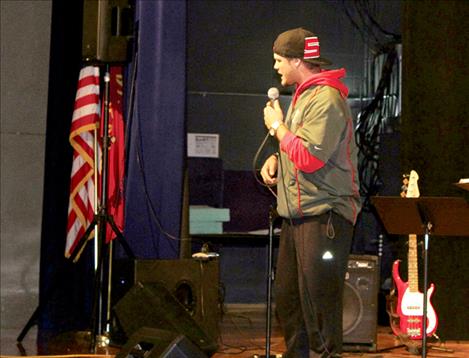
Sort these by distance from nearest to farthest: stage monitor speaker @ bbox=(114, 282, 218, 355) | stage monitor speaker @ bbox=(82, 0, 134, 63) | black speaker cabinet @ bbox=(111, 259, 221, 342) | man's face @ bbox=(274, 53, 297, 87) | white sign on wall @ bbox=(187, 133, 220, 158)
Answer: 1. man's face @ bbox=(274, 53, 297, 87)
2. stage monitor speaker @ bbox=(114, 282, 218, 355)
3. black speaker cabinet @ bbox=(111, 259, 221, 342)
4. stage monitor speaker @ bbox=(82, 0, 134, 63)
5. white sign on wall @ bbox=(187, 133, 220, 158)

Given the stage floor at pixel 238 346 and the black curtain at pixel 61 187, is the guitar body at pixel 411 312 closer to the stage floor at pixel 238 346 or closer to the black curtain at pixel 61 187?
the stage floor at pixel 238 346

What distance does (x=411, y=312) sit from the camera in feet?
17.9

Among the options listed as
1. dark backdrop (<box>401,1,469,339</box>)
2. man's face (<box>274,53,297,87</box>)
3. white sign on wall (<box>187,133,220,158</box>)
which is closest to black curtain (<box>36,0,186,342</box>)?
white sign on wall (<box>187,133,220,158</box>)

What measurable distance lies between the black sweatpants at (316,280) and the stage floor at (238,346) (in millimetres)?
1051

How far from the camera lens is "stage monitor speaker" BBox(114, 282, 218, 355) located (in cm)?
441

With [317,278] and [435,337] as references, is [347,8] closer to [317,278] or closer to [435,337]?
[435,337]

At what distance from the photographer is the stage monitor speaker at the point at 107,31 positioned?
530 cm

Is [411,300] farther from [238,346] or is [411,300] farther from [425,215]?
[425,215]

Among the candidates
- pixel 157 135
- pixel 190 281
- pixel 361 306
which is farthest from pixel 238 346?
pixel 157 135

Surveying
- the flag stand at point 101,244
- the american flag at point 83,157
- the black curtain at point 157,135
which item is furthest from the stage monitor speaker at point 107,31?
the american flag at point 83,157

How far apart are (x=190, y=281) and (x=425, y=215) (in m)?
1.50

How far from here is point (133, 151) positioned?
583 cm

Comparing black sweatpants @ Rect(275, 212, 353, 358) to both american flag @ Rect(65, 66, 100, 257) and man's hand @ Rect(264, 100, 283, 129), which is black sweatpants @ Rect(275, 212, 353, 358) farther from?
american flag @ Rect(65, 66, 100, 257)

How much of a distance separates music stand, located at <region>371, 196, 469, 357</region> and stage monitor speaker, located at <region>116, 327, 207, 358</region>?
1.15 meters
